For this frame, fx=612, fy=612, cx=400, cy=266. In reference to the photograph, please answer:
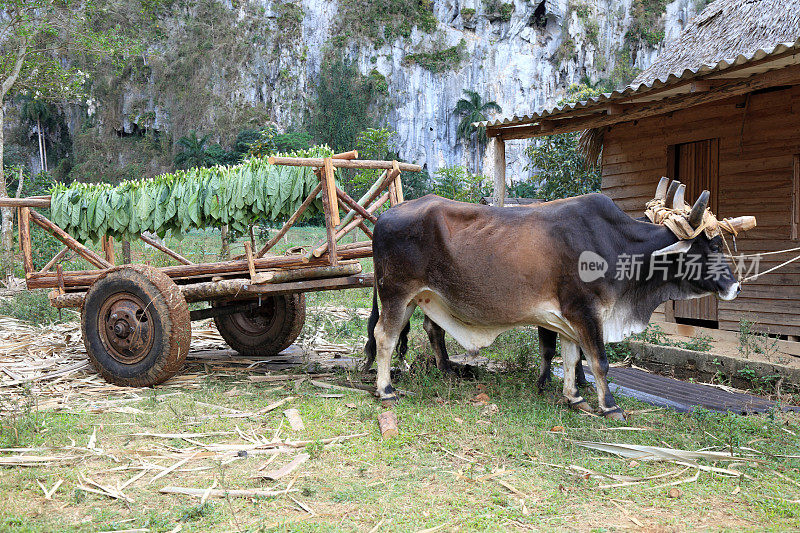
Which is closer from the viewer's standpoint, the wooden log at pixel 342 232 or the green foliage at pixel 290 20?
the wooden log at pixel 342 232

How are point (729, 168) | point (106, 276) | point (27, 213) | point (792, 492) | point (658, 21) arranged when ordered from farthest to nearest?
1. point (658, 21)
2. point (729, 168)
3. point (27, 213)
4. point (106, 276)
5. point (792, 492)

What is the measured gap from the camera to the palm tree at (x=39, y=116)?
48.1 m

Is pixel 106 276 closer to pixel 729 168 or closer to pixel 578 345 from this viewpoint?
pixel 578 345

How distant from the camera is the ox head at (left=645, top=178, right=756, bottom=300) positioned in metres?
4.78

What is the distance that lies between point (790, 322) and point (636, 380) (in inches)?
93.7

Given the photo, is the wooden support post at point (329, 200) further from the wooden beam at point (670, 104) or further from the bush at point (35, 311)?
the bush at point (35, 311)

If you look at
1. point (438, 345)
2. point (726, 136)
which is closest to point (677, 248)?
point (438, 345)

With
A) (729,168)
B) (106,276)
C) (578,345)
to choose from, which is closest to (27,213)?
(106,276)

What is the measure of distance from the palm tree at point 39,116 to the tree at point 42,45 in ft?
107

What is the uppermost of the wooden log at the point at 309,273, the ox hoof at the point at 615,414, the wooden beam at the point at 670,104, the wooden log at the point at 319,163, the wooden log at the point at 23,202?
the wooden beam at the point at 670,104

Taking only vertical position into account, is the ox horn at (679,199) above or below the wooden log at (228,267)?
above

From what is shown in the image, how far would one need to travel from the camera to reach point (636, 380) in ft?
21.5

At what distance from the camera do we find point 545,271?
193 inches

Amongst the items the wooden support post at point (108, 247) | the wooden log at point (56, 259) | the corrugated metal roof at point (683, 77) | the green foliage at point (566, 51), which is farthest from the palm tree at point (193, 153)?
the corrugated metal roof at point (683, 77)
